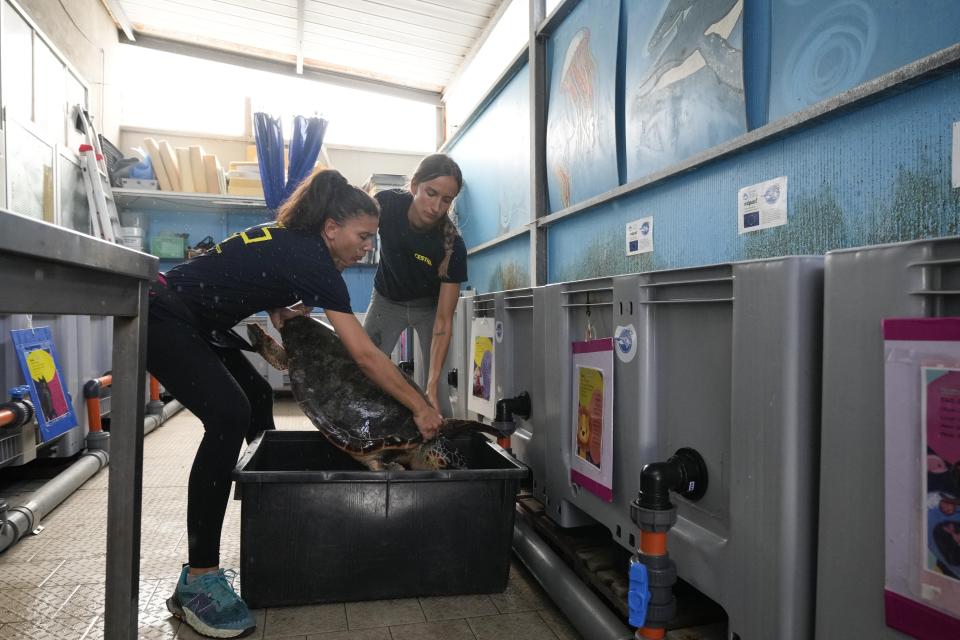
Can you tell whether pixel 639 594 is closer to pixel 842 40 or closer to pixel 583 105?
pixel 842 40

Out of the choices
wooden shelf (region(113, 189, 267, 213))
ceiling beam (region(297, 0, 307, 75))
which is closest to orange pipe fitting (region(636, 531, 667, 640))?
ceiling beam (region(297, 0, 307, 75))

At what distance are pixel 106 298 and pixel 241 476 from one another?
605 millimetres

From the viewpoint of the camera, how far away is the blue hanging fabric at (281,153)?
510 centimetres

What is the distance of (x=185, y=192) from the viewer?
531cm

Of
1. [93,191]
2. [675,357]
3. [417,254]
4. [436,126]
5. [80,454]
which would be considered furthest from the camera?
[436,126]

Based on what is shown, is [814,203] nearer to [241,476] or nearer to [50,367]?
[241,476]

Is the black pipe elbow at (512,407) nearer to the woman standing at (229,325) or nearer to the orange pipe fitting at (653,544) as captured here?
the woman standing at (229,325)

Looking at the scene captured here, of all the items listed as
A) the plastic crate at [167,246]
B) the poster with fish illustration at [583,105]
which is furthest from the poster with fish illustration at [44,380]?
the plastic crate at [167,246]

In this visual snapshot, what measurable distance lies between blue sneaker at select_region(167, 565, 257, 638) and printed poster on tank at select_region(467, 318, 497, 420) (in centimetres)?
102

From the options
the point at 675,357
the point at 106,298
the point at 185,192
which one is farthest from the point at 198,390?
the point at 185,192

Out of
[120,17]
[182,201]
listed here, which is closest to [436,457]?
[182,201]

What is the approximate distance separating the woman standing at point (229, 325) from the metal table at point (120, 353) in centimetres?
38

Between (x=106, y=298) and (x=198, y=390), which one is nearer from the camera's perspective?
(x=106, y=298)

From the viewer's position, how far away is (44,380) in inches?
95.6
